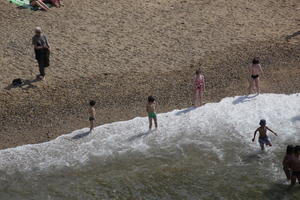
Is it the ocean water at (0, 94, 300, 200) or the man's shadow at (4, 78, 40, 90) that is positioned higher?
the man's shadow at (4, 78, 40, 90)

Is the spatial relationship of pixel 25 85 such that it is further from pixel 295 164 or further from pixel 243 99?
pixel 295 164

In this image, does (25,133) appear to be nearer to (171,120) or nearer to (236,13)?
(171,120)

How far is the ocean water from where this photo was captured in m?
17.0

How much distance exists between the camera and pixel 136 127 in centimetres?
1989

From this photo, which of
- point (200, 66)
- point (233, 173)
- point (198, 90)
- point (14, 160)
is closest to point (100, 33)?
point (200, 66)

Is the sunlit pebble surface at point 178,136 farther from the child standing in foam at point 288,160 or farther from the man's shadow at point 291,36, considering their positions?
the man's shadow at point 291,36

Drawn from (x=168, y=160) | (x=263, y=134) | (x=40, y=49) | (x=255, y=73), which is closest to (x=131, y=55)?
(x=40, y=49)

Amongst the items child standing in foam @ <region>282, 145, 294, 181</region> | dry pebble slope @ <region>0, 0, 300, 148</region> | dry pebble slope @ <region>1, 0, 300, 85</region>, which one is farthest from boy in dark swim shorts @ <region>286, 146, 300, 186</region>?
dry pebble slope @ <region>1, 0, 300, 85</region>

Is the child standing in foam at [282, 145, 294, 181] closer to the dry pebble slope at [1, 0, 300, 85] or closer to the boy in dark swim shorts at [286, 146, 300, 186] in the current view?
the boy in dark swim shorts at [286, 146, 300, 186]

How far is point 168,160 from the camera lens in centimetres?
1836

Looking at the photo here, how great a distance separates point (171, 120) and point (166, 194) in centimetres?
399

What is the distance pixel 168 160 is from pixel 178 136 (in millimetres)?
1422

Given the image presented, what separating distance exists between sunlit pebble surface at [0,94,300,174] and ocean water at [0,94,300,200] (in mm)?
30

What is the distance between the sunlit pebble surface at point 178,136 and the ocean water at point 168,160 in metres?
0.03
